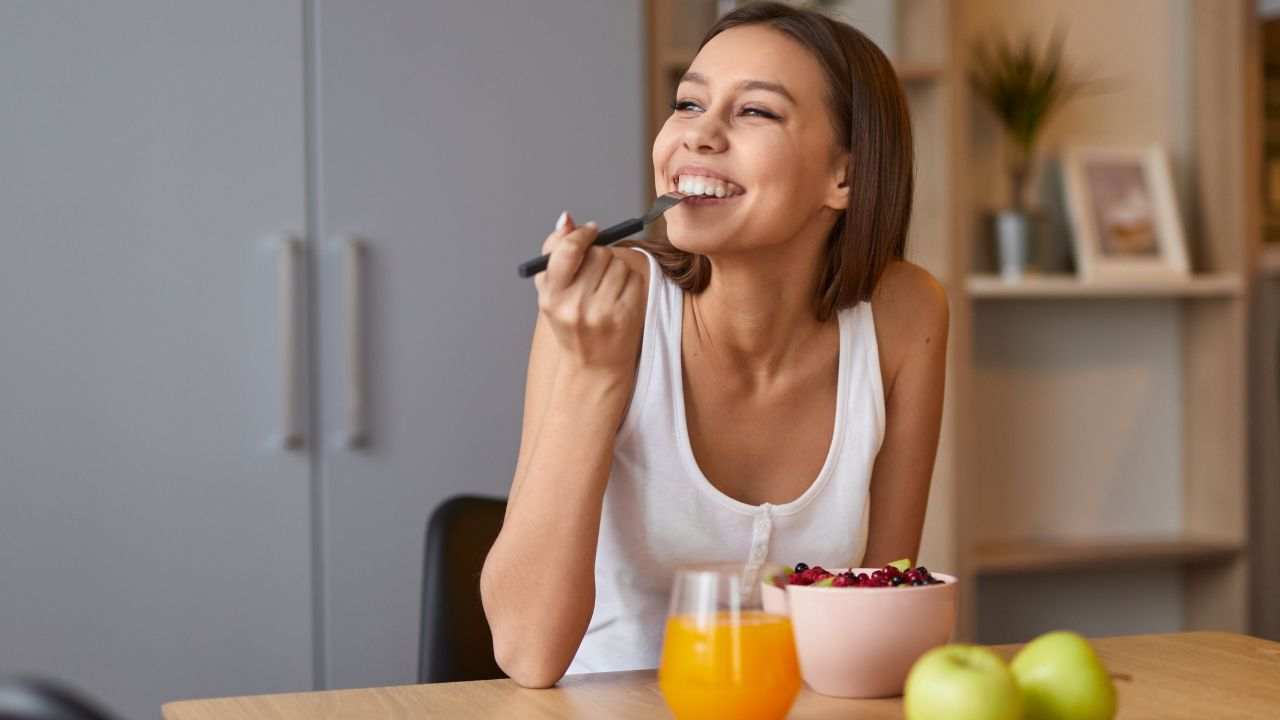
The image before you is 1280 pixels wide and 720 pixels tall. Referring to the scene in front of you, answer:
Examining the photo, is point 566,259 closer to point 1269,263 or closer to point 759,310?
point 759,310

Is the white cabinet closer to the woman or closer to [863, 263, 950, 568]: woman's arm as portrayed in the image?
the woman

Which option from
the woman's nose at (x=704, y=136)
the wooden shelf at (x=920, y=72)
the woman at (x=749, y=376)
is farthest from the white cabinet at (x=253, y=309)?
the woman's nose at (x=704, y=136)

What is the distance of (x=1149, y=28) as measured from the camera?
3129mm

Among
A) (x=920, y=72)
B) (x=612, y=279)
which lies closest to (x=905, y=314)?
(x=612, y=279)

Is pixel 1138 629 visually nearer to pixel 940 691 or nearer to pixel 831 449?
pixel 831 449

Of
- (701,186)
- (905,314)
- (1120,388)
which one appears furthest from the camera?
(1120,388)

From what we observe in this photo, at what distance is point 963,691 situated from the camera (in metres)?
0.82

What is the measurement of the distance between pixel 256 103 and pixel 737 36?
101 cm

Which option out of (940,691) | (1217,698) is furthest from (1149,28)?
(940,691)

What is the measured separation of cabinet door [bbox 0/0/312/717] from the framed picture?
5.25ft

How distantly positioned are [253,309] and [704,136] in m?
1.07

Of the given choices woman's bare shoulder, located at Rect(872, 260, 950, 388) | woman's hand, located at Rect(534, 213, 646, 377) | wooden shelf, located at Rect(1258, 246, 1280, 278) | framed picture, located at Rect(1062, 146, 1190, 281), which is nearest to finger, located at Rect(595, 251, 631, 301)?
woman's hand, located at Rect(534, 213, 646, 377)

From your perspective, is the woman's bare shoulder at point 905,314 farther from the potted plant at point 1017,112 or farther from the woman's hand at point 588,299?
the potted plant at point 1017,112

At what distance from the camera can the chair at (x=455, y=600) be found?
1.51 m
